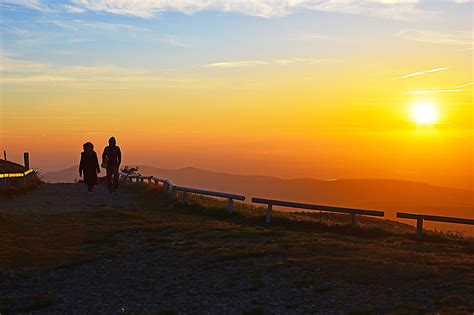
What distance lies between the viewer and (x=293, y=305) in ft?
31.3

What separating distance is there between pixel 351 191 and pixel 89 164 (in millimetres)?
70799

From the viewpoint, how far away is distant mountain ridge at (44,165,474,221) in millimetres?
67812

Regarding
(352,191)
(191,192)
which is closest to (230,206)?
(191,192)

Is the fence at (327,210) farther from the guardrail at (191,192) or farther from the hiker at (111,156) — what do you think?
the hiker at (111,156)

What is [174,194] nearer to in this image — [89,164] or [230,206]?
[89,164]

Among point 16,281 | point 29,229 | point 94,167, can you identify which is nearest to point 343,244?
point 16,281

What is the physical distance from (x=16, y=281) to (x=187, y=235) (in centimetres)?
532

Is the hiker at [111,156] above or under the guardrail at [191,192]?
above

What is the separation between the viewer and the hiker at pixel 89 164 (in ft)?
89.8

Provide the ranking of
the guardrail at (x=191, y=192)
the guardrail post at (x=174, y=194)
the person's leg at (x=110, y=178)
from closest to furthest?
the guardrail at (x=191, y=192), the guardrail post at (x=174, y=194), the person's leg at (x=110, y=178)

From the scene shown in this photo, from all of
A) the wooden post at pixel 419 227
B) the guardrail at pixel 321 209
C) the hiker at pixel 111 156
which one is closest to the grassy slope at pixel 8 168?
the hiker at pixel 111 156

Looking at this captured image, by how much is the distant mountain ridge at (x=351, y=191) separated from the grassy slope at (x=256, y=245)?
35.8 metres

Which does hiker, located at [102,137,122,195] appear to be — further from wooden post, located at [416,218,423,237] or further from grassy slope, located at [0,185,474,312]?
wooden post, located at [416,218,423,237]

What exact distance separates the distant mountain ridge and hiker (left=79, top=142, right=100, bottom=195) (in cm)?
2557
